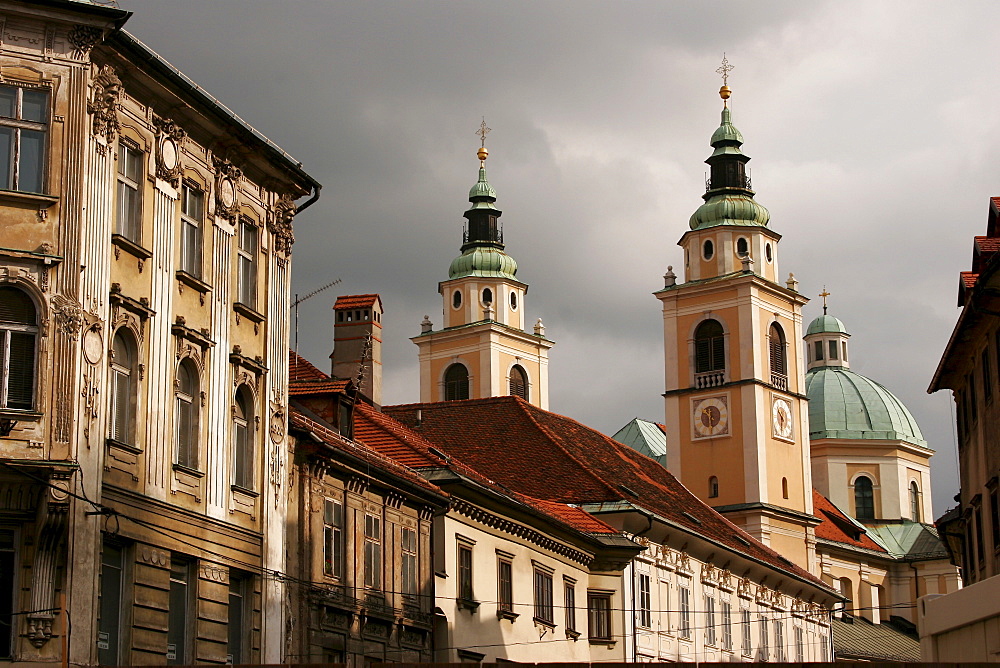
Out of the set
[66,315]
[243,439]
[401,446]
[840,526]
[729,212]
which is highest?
[729,212]

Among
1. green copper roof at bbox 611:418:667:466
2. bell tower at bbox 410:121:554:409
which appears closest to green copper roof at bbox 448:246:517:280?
bell tower at bbox 410:121:554:409

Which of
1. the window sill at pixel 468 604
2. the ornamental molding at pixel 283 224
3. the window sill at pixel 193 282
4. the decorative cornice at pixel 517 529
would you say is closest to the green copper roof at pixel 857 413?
the decorative cornice at pixel 517 529

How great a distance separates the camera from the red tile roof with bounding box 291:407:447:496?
31.6 meters

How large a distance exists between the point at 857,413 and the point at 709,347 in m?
28.5

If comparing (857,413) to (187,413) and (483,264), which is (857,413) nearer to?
(483,264)

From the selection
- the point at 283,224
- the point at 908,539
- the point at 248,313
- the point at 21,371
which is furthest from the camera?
the point at 908,539

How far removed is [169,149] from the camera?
2731 cm

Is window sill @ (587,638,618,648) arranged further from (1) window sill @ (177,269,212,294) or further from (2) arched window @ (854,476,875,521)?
(2) arched window @ (854,476,875,521)

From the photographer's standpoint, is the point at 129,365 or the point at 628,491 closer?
the point at 129,365

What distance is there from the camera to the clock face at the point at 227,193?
2898cm

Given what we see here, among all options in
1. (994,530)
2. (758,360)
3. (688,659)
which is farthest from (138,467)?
(758,360)

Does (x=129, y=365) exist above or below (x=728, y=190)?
below

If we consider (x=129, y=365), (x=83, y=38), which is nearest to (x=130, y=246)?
(x=129, y=365)

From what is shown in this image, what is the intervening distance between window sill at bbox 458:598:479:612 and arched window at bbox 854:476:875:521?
85473 mm
